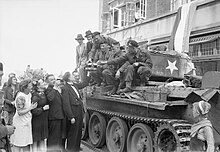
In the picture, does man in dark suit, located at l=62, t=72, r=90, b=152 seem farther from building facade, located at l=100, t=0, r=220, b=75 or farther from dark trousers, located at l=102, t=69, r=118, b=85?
building facade, located at l=100, t=0, r=220, b=75

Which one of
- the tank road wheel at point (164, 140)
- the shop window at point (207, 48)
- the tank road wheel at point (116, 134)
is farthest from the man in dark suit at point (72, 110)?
the shop window at point (207, 48)

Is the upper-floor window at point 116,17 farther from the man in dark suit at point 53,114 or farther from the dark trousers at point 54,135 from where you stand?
the dark trousers at point 54,135

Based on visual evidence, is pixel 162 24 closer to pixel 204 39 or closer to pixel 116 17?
pixel 204 39

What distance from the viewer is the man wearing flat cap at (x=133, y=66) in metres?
7.23

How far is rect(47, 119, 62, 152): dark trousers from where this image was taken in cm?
673

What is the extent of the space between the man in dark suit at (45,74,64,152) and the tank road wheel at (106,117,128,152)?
1.48 metres

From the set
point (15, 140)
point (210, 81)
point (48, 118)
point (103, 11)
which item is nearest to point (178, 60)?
point (210, 81)

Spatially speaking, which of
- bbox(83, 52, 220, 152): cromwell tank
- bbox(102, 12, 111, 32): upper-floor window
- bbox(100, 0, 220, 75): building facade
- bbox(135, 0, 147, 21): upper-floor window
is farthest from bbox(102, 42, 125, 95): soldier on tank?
bbox(102, 12, 111, 32): upper-floor window

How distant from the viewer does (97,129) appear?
29.3 feet

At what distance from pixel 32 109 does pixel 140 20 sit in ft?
43.7

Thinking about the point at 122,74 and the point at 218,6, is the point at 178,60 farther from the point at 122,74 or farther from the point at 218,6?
the point at 218,6

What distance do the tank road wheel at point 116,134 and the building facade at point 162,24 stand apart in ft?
9.98

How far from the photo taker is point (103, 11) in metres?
23.0

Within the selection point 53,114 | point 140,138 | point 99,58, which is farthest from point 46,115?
point 99,58
